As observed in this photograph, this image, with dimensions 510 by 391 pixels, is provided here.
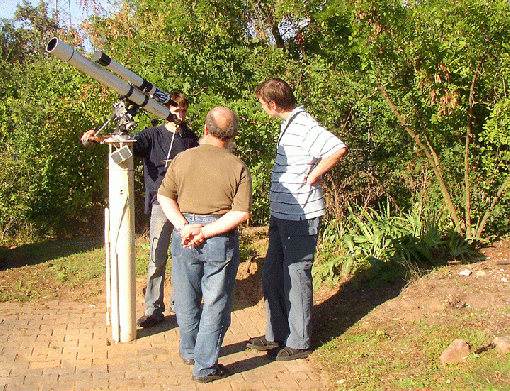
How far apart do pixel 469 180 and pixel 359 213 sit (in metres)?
1.28

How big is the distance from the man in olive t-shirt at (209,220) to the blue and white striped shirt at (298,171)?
1.71 ft

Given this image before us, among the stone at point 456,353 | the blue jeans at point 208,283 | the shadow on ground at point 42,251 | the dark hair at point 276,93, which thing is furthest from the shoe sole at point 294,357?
the shadow on ground at point 42,251

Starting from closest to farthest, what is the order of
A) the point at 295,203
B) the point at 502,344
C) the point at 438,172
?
1. the point at 502,344
2. the point at 295,203
3. the point at 438,172

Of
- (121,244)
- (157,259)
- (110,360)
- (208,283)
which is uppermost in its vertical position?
(121,244)

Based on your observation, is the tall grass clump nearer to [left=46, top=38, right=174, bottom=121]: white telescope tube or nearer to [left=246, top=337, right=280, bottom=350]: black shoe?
[left=246, top=337, right=280, bottom=350]: black shoe

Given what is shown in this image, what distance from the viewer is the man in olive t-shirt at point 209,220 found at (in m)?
3.97

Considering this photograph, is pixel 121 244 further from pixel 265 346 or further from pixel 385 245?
pixel 385 245

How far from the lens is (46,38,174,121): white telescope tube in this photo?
4438 millimetres

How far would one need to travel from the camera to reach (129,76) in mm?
4883

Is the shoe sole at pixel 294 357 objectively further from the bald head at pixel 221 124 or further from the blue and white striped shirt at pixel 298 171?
the bald head at pixel 221 124

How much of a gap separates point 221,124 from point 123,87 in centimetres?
119

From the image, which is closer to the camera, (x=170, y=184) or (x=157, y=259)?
(x=170, y=184)

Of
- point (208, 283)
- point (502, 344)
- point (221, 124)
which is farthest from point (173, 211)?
point (502, 344)

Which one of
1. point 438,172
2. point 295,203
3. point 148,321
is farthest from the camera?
point 438,172
